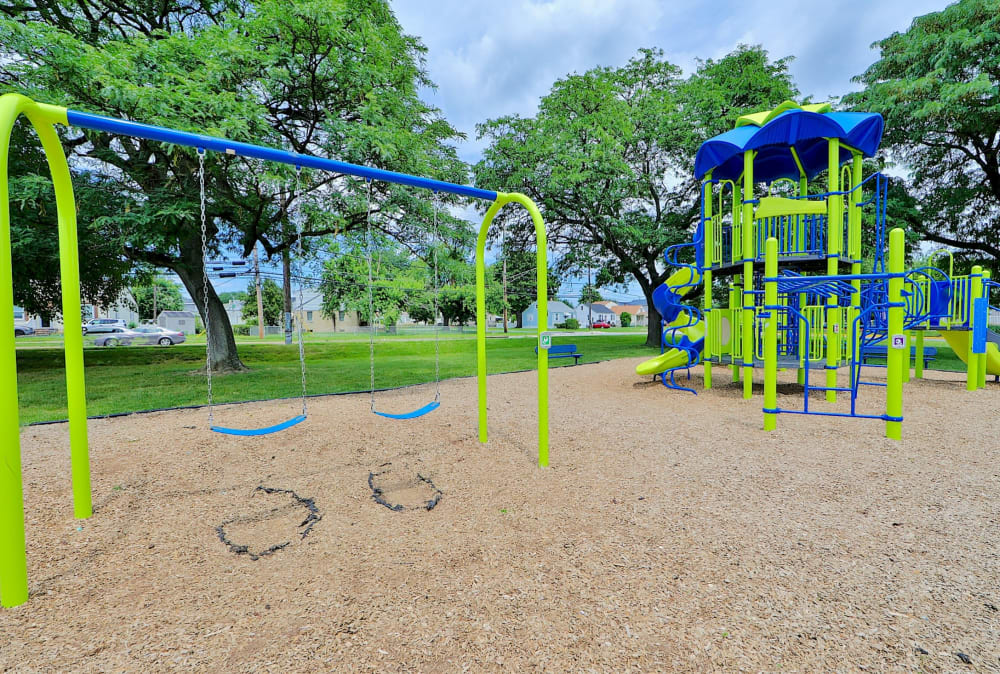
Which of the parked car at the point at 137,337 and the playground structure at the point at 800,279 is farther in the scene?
the parked car at the point at 137,337

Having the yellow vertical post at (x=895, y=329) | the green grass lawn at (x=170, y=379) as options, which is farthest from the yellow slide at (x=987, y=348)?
the yellow vertical post at (x=895, y=329)

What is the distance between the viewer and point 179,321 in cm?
4628

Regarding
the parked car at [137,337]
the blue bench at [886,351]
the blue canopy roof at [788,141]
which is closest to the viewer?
the blue canopy roof at [788,141]

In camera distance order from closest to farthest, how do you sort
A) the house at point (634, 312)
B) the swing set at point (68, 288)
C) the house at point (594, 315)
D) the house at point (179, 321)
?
the swing set at point (68, 288) < the house at point (179, 321) < the house at point (594, 315) < the house at point (634, 312)

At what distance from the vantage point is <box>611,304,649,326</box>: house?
286 ft

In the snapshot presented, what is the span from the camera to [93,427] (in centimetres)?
582

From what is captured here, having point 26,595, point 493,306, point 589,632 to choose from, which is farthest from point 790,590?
point 493,306

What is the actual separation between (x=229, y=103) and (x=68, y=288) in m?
5.63

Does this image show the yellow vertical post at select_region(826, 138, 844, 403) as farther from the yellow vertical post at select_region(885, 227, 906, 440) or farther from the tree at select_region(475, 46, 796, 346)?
the tree at select_region(475, 46, 796, 346)

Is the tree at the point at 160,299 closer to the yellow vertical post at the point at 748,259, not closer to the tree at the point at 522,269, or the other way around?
the tree at the point at 522,269

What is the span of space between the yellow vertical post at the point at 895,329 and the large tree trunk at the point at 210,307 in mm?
12397

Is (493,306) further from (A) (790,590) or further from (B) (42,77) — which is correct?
(A) (790,590)

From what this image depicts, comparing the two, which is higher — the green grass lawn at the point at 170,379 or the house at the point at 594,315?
the house at the point at 594,315

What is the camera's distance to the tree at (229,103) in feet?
23.3
